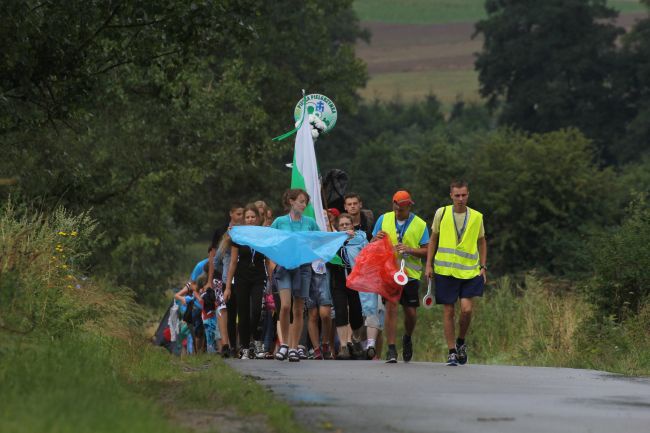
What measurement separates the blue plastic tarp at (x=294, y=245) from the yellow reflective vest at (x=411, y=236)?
745mm

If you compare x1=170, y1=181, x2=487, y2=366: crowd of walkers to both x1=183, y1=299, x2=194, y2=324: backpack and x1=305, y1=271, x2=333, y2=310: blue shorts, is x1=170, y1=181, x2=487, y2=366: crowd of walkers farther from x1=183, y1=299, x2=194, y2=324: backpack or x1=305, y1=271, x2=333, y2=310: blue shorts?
x1=183, y1=299, x2=194, y2=324: backpack

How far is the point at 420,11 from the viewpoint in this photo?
172875 mm

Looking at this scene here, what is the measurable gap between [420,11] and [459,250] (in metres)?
158

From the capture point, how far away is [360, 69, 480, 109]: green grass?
14700cm

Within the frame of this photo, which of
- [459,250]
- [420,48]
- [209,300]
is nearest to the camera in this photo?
[459,250]

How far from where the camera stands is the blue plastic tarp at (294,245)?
1711cm

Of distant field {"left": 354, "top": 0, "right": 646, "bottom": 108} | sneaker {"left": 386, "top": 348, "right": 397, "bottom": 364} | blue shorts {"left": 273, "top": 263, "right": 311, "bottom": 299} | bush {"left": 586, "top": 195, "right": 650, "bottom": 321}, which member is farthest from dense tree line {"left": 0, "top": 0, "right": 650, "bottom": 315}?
Answer: distant field {"left": 354, "top": 0, "right": 646, "bottom": 108}

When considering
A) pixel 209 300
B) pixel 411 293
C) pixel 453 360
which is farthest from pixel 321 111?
pixel 453 360

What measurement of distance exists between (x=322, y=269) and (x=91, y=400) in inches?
309

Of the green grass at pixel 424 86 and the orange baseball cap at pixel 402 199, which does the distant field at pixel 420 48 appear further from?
the orange baseball cap at pixel 402 199

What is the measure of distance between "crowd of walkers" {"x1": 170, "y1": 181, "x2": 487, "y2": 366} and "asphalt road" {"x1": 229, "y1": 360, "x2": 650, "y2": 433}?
88 cm

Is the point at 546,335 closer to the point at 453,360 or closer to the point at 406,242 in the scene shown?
the point at 406,242

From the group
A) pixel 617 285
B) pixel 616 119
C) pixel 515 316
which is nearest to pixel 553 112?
pixel 616 119

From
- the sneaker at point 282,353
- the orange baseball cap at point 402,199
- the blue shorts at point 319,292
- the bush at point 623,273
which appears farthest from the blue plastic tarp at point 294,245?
the bush at point 623,273
